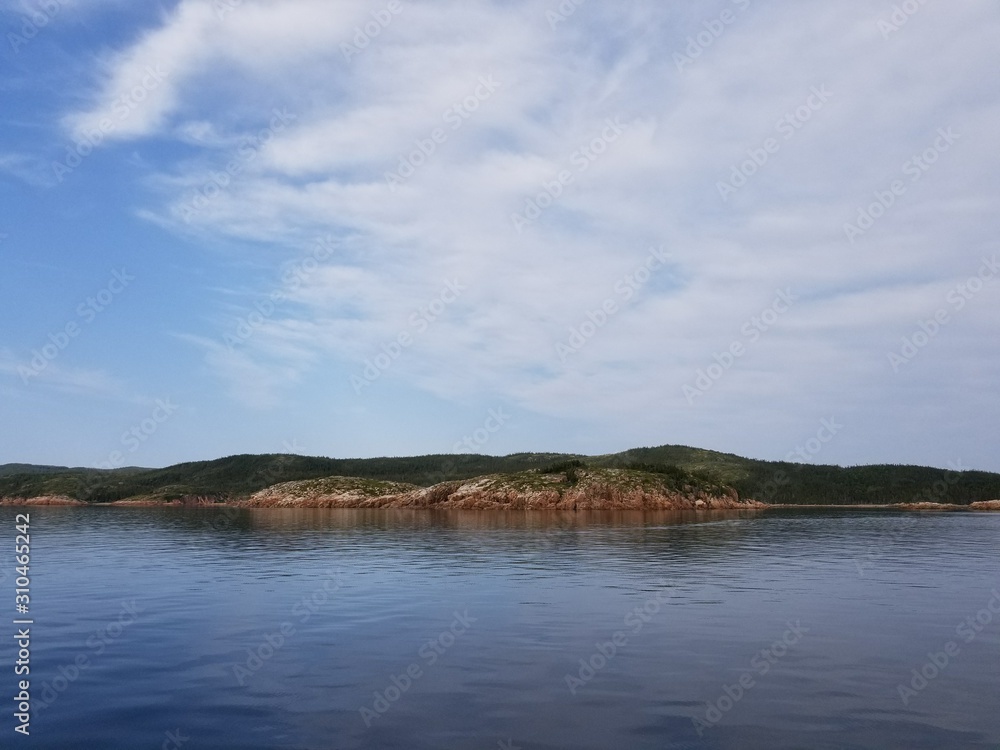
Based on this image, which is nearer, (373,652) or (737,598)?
(373,652)

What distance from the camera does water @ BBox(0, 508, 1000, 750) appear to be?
19.1 metres

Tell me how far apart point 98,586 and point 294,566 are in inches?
625

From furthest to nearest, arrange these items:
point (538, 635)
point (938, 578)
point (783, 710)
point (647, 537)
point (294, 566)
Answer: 1. point (647, 537)
2. point (294, 566)
3. point (938, 578)
4. point (538, 635)
5. point (783, 710)

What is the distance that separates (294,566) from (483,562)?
54.9ft

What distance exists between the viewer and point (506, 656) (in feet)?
91.0

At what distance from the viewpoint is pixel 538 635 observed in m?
31.6

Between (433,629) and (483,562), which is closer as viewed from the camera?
(433,629)

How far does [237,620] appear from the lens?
35.3 m

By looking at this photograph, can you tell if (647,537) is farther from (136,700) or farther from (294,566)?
(136,700)

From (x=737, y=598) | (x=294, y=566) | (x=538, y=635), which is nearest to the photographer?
(x=538, y=635)

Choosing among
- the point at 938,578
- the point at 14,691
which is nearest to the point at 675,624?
the point at 14,691

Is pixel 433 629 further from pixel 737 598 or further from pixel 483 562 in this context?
pixel 483 562

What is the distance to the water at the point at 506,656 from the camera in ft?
62.5

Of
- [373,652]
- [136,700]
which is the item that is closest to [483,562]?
[373,652]
